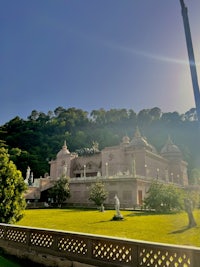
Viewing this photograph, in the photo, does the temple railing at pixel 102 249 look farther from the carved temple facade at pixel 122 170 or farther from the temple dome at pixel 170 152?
the temple dome at pixel 170 152

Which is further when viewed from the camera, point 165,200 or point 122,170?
point 122,170

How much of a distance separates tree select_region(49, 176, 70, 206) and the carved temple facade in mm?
2048

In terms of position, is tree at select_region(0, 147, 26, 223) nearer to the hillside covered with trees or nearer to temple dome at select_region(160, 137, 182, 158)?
temple dome at select_region(160, 137, 182, 158)


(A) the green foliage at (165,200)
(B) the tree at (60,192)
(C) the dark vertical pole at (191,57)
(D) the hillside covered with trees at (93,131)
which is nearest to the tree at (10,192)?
(C) the dark vertical pole at (191,57)

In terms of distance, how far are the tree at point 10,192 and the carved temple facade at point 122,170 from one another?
73.6 feet

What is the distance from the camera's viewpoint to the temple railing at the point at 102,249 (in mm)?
5051

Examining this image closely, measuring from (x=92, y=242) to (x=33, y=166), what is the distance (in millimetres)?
57577

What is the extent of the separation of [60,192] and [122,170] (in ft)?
44.9

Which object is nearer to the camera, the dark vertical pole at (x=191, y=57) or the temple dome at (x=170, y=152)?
the dark vertical pole at (x=191, y=57)

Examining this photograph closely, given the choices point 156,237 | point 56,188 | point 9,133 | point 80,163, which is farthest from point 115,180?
point 9,133

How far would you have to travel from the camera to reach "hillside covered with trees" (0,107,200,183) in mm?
69750

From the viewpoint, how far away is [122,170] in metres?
45.4

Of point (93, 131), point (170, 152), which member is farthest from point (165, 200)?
point (93, 131)

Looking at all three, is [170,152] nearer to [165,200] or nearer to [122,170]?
[122,170]
